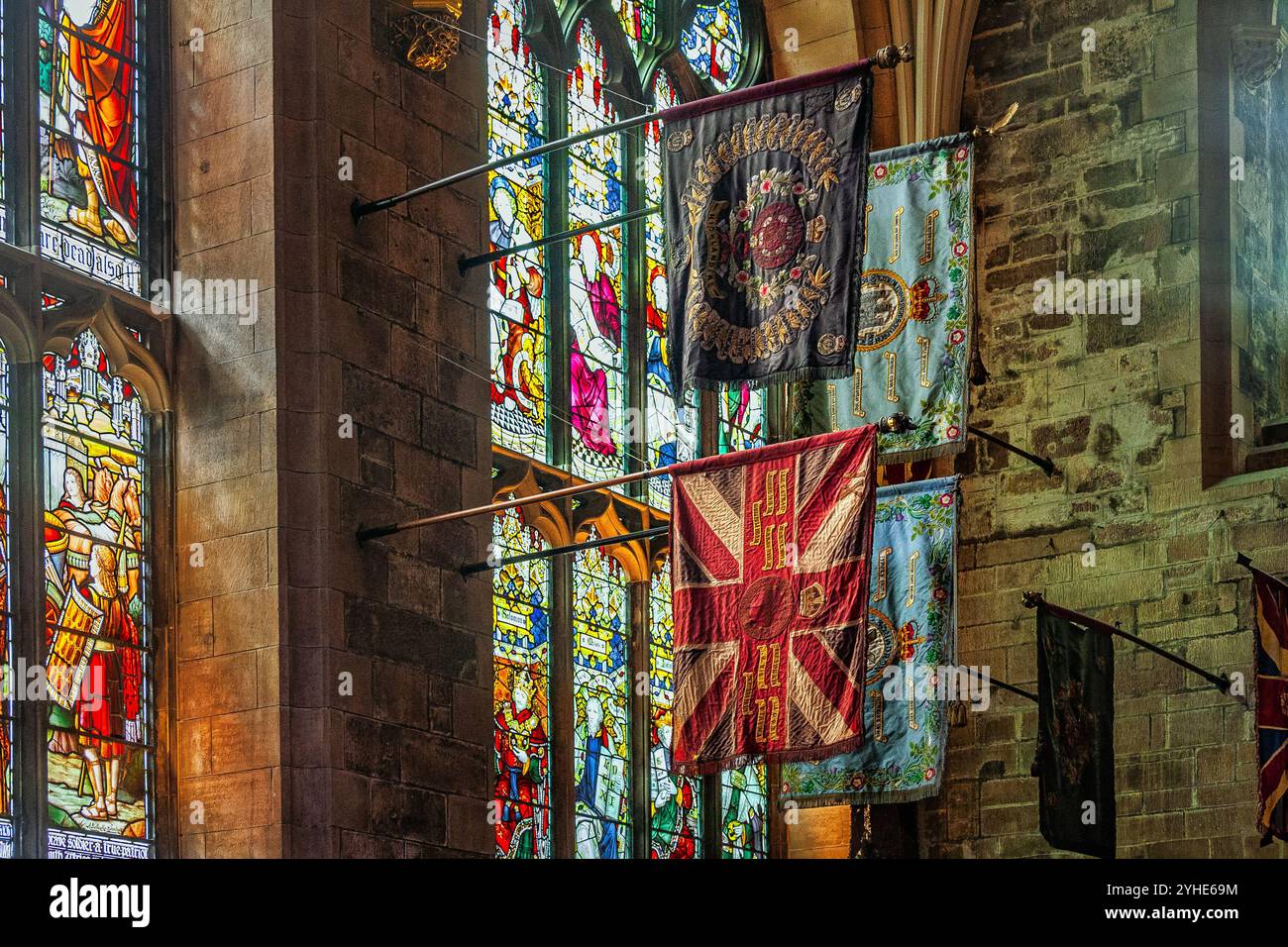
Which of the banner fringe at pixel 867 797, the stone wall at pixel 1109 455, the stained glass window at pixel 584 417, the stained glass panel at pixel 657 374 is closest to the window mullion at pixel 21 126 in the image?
the stained glass window at pixel 584 417

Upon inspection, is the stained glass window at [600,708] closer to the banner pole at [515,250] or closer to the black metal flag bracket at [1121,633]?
the black metal flag bracket at [1121,633]

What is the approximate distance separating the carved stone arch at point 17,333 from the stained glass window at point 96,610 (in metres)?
0.17

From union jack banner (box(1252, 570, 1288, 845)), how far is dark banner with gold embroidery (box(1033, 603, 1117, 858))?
2.59ft

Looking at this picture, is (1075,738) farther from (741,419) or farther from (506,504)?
(506,504)

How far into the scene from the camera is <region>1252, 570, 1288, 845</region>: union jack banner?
13141mm

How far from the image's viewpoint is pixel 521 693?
13.0 m

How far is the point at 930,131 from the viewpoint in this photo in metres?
15.7

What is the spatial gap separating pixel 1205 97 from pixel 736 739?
6712 mm

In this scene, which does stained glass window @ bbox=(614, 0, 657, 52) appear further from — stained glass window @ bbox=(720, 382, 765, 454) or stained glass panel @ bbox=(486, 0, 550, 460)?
stained glass window @ bbox=(720, 382, 765, 454)

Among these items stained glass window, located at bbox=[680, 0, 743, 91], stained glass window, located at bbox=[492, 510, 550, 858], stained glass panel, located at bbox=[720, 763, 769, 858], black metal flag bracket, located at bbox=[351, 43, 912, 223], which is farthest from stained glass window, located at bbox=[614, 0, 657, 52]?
stained glass panel, located at bbox=[720, 763, 769, 858]

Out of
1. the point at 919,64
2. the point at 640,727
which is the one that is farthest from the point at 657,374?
the point at 919,64

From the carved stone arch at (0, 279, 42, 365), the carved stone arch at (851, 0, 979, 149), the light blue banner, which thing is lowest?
the light blue banner

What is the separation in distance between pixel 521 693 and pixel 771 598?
10.2 ft

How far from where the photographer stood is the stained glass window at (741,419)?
15.6m
